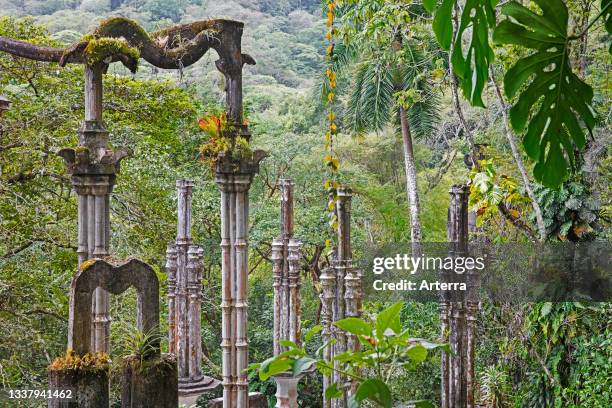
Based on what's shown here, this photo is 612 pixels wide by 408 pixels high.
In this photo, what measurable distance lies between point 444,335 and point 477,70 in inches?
140

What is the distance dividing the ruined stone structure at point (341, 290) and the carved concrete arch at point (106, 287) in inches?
90.0

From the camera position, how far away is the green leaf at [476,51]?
1257 millimetres

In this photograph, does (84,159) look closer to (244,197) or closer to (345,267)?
(244,197)

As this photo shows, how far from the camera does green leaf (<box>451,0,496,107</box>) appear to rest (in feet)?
4.12

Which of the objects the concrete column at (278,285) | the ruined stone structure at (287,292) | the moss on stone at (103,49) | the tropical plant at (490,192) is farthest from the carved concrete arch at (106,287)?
the concrete column at (278,285)

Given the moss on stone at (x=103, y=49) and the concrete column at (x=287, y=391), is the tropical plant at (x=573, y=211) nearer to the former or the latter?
the concrete column at (x=287, y=391)

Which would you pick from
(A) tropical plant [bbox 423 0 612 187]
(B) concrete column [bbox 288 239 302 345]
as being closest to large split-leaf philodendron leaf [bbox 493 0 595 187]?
(A) tropical plant [bbox 423 0 612 187]

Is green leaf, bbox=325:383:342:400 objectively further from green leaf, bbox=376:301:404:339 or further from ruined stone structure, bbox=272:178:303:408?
ruined stone structure, bbox=272:178:303:408

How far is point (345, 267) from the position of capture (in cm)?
524

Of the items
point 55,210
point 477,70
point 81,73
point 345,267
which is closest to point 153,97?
point 81,73

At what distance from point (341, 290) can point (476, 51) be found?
4.17 meters

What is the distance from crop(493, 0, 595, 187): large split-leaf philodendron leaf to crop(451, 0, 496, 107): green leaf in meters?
0.06

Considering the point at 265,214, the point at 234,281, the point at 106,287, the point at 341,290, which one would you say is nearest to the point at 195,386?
the point at 341,290

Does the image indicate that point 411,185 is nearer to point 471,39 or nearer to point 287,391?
point 287,391
